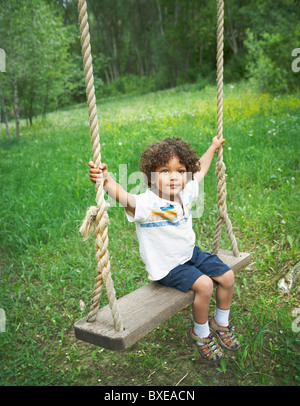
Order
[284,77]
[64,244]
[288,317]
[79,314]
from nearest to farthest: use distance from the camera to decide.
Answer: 1. [288,317]
2. [79,314]
3. [64,244]
4. [284,77]

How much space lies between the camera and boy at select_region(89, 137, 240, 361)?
225 centimetres

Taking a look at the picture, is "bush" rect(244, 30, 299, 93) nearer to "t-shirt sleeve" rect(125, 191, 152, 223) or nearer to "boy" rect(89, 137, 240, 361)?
"boy" rect(89, 137, 240, 361)

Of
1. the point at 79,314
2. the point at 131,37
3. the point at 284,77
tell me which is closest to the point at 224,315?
the point at 79,314

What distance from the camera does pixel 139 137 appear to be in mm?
6551

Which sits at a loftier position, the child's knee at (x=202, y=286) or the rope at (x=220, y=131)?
the rope at (x=220, y=131)

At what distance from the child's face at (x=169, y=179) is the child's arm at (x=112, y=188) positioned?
0.21m

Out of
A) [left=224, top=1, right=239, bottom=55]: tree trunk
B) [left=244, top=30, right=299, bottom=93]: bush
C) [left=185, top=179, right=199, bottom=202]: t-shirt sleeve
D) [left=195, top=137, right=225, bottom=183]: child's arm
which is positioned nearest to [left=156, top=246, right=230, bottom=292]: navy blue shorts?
[left=185, top=179, right=199, bottom=202]: t-shirt sleeve

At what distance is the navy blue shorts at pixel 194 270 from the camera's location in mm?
2242

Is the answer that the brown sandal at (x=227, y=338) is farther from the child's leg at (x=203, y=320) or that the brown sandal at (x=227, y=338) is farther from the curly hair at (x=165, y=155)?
the curly hair at (x=165, y=155)

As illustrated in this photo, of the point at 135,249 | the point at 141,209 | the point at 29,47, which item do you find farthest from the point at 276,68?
the point at 141,209

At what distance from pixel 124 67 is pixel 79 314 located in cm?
3671

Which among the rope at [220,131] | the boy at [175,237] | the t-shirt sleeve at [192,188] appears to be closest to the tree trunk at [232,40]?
the rope at [220,131]

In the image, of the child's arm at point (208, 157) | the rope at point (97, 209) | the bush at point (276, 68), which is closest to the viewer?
the rope at point (97, 209)

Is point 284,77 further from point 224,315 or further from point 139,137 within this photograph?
point 224,315
